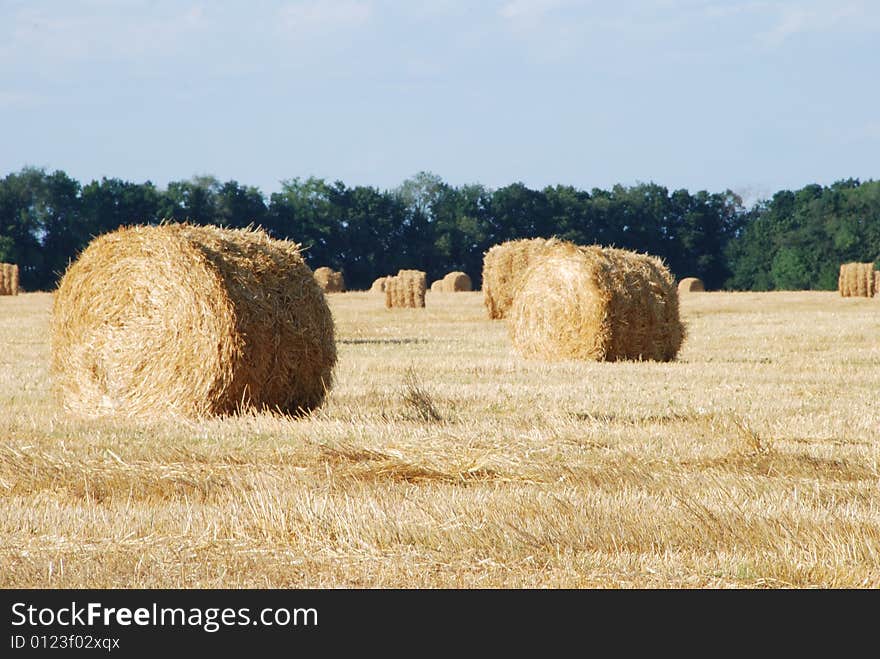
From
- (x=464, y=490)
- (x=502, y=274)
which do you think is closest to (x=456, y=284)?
(x=502, y=274)

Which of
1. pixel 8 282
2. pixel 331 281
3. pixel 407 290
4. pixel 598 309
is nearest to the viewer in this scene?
pixel 598 309

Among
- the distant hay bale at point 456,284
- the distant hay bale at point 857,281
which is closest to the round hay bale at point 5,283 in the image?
the distant hay bale at point 456,284

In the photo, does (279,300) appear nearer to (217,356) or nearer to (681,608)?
(217,356)

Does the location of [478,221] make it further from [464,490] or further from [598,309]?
[464,490]

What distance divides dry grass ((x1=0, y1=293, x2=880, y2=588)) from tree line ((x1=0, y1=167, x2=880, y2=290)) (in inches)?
2116

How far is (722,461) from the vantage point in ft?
26.1

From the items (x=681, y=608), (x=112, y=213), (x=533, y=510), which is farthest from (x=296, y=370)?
(x=112, y=213)

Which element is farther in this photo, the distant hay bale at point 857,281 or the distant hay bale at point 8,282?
the distant hay bale at point 8,282

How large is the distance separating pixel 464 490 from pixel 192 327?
4603mm

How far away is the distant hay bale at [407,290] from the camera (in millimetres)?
34875

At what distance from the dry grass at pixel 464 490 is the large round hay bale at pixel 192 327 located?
20.5 inches

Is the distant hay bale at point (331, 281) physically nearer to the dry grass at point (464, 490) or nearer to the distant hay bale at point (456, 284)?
the distant hay bale at point (456, 284)

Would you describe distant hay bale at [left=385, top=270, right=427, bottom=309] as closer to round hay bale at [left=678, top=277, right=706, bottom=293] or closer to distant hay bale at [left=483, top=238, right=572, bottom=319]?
distant hay bale at [left=483, top=238, right=572, bottom=319]

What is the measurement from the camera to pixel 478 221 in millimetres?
76062
